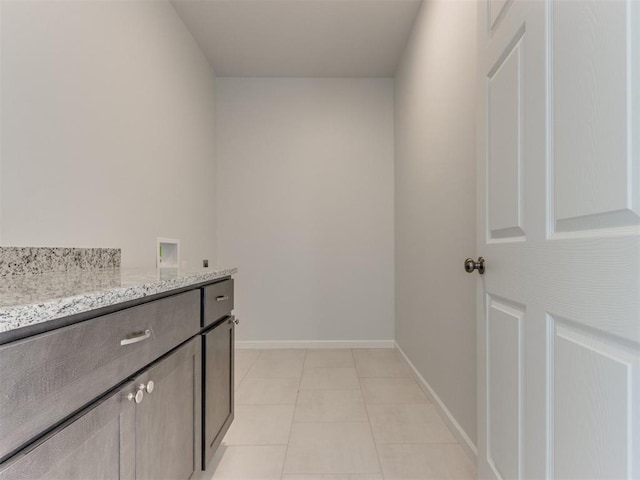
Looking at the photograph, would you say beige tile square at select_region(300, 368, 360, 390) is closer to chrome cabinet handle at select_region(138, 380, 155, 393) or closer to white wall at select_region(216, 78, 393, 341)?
white wall at select_region(216, 78, 393, 341)

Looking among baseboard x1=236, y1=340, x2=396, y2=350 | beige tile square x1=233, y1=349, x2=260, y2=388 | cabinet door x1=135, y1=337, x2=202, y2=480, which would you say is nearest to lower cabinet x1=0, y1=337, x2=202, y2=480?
cabinet door x1=135, y1=337, x2=202, y2=480

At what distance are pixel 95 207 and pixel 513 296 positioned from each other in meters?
1.78

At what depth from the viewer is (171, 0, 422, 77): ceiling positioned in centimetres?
256

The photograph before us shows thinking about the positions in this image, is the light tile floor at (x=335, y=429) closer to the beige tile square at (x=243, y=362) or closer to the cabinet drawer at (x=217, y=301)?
the beige tile square at (x=243, y=362)

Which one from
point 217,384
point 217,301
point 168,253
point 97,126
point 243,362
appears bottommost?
point 243,362

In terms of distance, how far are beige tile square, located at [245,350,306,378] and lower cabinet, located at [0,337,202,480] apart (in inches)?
60.6

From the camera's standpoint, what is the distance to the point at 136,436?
2.93 ft

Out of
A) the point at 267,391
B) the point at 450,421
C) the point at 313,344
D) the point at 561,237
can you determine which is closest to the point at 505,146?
the point at 561,237

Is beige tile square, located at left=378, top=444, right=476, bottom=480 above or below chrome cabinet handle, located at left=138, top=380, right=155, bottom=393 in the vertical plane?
below

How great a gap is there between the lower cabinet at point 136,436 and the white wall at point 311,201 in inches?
90.5

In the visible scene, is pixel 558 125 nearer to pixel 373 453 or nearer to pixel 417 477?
pixel 417 477

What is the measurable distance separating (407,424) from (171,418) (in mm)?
1380

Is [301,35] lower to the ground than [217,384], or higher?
higher

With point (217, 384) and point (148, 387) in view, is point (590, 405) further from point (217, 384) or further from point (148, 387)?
point (217, 384)
